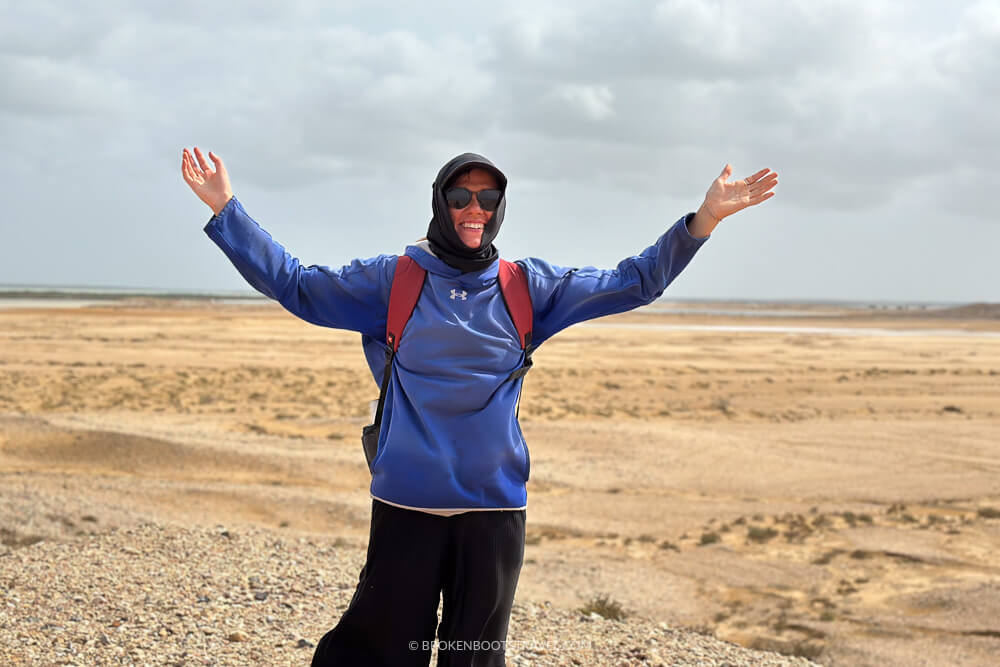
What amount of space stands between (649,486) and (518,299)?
419 inches

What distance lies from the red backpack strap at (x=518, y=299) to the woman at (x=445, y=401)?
0.03 metres

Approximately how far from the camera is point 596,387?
82.6ft

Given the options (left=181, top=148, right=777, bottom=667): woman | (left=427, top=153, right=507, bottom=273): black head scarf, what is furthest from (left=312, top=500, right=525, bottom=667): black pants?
(left=427, top=153, right=507, bottom=273): black head scarf

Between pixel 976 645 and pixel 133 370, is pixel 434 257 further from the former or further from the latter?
pixel 133 370

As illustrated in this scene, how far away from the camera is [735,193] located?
3184mm

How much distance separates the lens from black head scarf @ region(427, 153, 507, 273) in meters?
3.04

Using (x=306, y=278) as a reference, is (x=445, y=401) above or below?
below

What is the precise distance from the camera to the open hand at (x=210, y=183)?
3.13 metres

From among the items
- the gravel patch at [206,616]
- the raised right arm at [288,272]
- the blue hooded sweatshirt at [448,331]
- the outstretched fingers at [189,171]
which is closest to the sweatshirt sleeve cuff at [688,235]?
the blue hooded sweatshirt at [448,331]

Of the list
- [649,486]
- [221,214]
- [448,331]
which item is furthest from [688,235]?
[649,486]

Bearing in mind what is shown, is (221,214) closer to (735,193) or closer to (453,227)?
(453,227)

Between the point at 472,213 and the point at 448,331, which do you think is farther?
the point at 472,213

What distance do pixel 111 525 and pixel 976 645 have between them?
808 centimetres

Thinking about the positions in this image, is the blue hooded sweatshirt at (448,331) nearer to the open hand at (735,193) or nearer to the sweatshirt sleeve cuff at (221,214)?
the sweatshirt sleeve cuff at (221,214)
